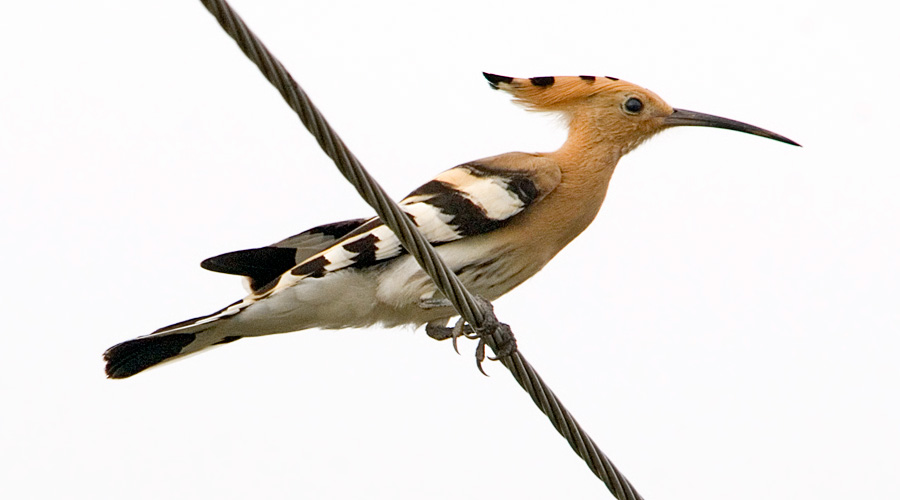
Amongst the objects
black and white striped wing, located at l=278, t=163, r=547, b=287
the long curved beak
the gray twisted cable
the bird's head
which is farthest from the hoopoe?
the gray twisted cable

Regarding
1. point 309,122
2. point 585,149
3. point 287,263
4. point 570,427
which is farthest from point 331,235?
point 309,122

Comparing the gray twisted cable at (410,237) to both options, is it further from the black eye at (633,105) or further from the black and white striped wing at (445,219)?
the black eye at (633,105)

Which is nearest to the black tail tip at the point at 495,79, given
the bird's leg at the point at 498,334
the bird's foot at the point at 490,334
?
the bird's foot at the point at 490,334

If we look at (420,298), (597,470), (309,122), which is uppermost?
(309,122)

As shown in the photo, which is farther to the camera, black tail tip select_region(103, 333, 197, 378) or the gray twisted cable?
black tail tip select_region(103, 333, 197, 378)

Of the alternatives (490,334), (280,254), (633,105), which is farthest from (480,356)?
(633,105)

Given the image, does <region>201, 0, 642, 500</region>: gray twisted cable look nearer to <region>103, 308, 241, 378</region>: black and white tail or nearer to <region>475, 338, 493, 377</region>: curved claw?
<region>475, 338, 493, 377</region>: curved claw

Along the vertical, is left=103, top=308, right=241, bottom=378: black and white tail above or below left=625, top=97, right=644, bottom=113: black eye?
below

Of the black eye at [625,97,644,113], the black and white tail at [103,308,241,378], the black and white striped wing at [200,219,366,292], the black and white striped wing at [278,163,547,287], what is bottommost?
the black and white tail at [103,308,241,378]

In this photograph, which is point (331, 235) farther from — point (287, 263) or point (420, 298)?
point (420, 298)

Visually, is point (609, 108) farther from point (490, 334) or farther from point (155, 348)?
point (155, 348)

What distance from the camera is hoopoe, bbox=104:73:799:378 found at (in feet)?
13.5

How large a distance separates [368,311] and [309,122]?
1.83m

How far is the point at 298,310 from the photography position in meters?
4.22
